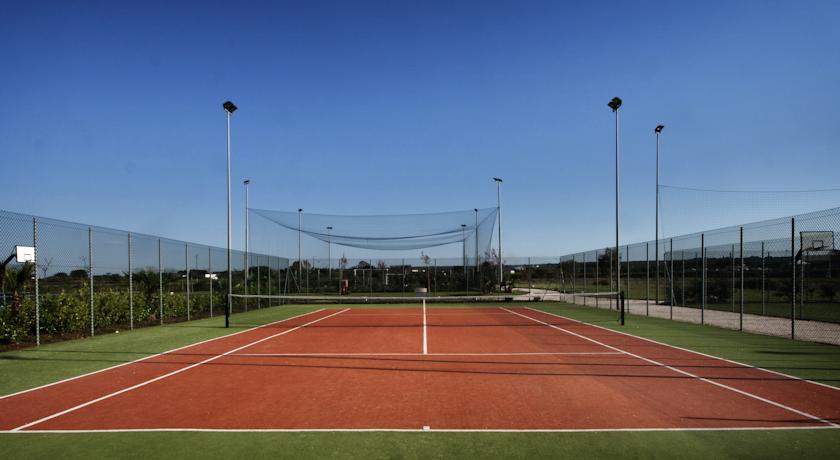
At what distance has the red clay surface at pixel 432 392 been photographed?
6645 millimetres

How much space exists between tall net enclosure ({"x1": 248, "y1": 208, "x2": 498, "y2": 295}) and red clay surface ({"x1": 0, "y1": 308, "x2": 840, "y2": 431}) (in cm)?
2330

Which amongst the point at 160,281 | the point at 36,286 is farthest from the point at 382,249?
the point at 36,286

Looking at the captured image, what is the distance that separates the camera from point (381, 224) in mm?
36656

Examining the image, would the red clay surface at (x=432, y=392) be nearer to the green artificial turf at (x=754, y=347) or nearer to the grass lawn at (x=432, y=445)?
the grass lawn at (x=432, y=445)

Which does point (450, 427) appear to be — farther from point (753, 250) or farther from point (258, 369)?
point (753, 250)

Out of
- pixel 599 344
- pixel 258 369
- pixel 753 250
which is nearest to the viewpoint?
pixel 258 369

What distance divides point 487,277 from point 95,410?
34719mm

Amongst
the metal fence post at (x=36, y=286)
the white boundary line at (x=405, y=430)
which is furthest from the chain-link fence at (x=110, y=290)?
the white boundary line at (x=405, y=430)

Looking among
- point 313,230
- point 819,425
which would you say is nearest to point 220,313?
point 313,230

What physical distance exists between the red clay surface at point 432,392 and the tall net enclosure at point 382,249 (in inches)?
917

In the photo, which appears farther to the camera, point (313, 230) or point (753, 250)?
point (313, 230)

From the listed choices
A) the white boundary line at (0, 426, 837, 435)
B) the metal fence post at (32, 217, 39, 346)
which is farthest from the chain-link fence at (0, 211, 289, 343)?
the white boundary line at (0, 426, 837, 435)

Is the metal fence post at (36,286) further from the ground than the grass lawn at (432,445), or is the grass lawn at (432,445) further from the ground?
the metal fence post at (36,286)

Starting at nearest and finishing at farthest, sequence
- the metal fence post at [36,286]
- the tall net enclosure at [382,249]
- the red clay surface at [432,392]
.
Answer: the red clay surface at [432,392]
the metal fence post at [36,286]
the tall net enclosure at [382,249]
